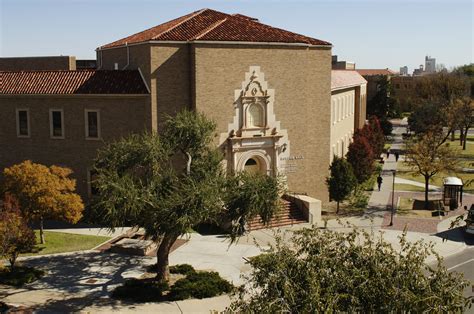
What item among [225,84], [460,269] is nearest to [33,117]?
[225,84]

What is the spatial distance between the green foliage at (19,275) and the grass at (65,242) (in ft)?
10.7

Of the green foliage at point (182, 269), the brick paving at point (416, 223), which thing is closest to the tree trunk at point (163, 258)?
the green foliage at point (182, 269)

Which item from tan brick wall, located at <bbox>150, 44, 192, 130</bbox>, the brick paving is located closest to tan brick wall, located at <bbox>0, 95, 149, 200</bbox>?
tan brick wall, located at <bbox>150, 44, 192, 130</bbox>

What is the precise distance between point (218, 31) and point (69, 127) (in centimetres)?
1072

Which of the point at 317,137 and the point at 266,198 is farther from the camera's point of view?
the point at 317,137

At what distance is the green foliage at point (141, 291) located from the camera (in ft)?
70.5

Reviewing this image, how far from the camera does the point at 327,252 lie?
40.6 feet

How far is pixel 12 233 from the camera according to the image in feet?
72.5

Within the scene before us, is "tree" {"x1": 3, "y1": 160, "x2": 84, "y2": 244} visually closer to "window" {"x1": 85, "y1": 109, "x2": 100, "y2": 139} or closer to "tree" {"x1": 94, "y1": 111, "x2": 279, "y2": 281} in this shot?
"tree" {"x1": 94, "y1": 111, "x2": 279, "y2": 281}

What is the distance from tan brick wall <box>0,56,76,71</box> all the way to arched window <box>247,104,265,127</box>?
17.8 m

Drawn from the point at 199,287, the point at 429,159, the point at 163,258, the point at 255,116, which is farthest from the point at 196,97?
the point at 429,159

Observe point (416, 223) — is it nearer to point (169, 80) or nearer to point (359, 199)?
point (359, 199)

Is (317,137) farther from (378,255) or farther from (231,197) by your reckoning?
(378,255)

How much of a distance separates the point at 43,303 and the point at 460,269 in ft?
60.9
